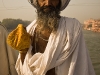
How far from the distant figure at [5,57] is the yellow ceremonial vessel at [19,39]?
403 millimetres

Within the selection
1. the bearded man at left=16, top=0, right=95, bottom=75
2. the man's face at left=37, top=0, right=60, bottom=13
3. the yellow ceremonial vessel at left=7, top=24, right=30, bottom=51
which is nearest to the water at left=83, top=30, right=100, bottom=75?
the bearded man at left=16, top=0, right=95, bottom=75

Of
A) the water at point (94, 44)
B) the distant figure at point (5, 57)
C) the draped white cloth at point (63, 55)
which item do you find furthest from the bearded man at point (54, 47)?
the water at point (94, 44)

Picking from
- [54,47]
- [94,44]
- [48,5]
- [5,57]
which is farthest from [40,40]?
[94,44]

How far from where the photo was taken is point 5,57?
161 centimetres

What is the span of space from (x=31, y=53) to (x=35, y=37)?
0.45ft

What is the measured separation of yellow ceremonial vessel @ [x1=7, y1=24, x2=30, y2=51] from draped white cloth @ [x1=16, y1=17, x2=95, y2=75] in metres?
0.11

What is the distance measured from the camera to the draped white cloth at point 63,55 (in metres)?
1.21

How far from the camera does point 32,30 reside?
1.38 meters

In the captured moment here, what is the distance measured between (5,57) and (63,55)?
26.1 inches

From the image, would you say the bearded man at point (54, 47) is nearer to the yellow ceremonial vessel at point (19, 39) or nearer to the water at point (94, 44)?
the yellow ceremonial vessel at point (19, 39)

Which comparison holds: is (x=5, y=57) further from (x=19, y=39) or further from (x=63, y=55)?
(x=63, y=55)

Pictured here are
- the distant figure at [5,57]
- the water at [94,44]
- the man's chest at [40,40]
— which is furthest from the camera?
the water at [94,44]

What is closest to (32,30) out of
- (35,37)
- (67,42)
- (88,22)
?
(35,37)

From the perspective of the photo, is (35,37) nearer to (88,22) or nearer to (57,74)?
(57,74)
